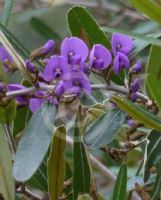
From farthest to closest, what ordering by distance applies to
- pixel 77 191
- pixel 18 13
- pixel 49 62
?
pixel 18 13 < pixel 77 191 < pixel 49 62

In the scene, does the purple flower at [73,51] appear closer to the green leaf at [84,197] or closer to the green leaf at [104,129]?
the green leaf at [104,129]

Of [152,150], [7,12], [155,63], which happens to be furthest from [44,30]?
[152,150]

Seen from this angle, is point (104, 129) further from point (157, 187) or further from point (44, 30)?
point (44, 30)

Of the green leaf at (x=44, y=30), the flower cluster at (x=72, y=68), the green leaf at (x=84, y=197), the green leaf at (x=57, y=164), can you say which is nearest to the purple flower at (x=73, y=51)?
the flower cluster at (x=72, y=68)

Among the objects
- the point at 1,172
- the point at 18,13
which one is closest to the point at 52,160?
the point at 1,172

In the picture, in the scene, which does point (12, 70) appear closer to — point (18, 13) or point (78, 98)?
point (78, 98)

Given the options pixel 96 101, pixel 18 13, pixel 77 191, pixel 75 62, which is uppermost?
pixel 75 62

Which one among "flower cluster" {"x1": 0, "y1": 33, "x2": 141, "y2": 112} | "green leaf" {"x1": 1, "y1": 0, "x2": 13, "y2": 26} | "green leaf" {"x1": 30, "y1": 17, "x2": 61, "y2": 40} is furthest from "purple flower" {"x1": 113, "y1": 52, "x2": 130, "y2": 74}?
"green leaf" {"x1": 30, "y1": 17, "x2": 61, "y2": 40}
